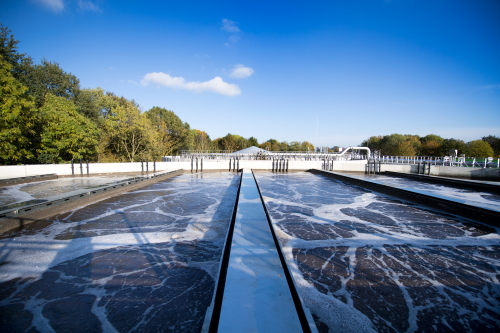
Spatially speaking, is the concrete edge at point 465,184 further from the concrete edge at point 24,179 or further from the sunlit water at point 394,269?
the concrete edge at point 24,179

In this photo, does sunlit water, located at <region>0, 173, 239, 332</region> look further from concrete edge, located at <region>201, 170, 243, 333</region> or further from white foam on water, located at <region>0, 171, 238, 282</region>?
concrete edge, located at <region>201, 170, 243, 333</region>

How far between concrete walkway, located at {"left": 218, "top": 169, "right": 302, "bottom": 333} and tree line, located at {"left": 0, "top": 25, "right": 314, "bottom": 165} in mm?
16814

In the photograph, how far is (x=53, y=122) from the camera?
16.8 meters

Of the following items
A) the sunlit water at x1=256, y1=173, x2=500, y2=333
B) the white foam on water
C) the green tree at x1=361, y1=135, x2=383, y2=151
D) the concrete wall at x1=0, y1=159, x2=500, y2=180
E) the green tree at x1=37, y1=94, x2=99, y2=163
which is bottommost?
the white foam on water

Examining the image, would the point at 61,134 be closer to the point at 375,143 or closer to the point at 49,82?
the point at 49,82

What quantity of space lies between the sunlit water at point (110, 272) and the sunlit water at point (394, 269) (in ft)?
5.33

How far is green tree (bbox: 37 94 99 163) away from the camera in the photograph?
1638 centimetres

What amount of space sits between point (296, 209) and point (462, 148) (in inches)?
2130

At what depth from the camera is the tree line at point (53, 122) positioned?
13.8 metres

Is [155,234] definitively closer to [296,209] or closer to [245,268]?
[245,268]

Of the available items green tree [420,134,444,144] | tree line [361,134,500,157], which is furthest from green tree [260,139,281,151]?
green tree [420,134,444,144]

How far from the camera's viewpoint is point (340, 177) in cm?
1529

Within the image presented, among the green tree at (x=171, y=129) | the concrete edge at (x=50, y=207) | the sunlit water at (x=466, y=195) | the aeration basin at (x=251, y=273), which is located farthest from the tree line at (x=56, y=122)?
the sunlit water at (x=466, y=195)

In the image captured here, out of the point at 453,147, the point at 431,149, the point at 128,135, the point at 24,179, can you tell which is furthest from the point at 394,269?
the point at 431,149
